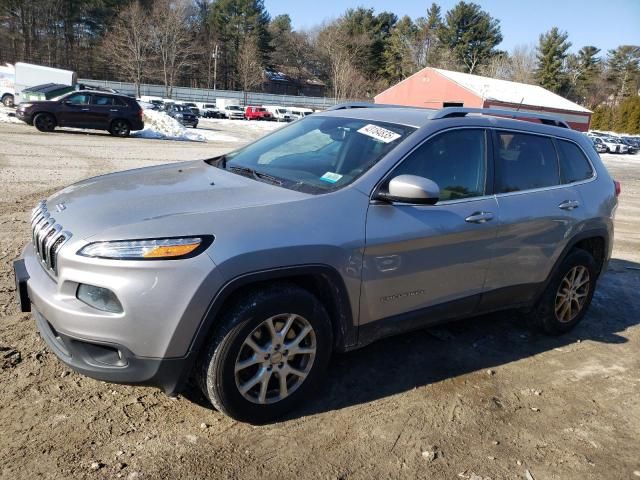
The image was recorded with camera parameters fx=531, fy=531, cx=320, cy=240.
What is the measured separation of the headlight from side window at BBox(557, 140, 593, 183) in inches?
128

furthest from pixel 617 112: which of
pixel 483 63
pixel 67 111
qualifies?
pixel 67 111

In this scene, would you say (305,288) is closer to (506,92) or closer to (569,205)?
(569,205)

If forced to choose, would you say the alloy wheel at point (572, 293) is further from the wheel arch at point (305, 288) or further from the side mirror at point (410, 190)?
the wheel arch at point (305, 288)

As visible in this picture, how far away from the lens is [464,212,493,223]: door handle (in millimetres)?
3531

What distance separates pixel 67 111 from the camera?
19109mm

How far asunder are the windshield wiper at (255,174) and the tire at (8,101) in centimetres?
3409

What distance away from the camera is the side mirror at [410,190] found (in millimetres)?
3047

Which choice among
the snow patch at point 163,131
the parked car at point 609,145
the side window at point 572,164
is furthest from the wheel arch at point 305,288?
the parked car at point 609,145

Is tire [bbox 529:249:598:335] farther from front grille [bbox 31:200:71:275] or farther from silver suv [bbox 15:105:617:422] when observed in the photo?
front grille [bbox 31:200:71:275]

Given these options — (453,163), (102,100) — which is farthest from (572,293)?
(102,100)

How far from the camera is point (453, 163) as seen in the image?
3.61 m

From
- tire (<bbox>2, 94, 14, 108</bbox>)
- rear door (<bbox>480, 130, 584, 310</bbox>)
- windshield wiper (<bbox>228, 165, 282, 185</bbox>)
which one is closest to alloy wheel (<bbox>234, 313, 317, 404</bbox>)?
windshield wiper (<bbox>228, 165, 282, 185</bbox>)

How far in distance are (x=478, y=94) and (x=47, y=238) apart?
155 ft

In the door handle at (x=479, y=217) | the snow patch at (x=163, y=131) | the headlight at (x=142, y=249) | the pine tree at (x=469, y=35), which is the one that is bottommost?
the snow patch at (x=163, y=131)
